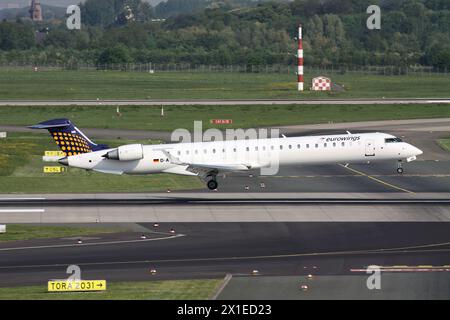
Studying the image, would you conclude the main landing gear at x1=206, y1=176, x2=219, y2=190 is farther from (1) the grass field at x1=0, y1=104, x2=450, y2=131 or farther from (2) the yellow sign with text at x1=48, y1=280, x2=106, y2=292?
(1) the grass field at x1=0, y1=104, x2=450, y2=131

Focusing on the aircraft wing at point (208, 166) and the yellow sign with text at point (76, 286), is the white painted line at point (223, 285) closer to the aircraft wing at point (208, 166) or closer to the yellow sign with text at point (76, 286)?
the yellow sign with text at point (76, 286)

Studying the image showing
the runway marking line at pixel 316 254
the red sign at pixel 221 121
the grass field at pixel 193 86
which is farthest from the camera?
the grass field at pixel 193 86

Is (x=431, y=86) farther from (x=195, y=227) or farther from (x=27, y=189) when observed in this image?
(x=195, y=227)

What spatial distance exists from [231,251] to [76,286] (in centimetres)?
1025

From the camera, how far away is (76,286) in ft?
123

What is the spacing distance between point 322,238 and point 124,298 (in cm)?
1522

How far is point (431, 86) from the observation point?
535ft

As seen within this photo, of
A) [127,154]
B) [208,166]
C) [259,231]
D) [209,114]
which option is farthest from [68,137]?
[209,114]

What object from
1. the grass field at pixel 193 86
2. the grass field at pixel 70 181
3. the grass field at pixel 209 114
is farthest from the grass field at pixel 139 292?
the grass field at pixel 193 86

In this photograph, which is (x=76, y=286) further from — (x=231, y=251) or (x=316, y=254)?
(x=316, y=254)

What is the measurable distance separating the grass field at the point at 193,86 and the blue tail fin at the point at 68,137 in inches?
3081

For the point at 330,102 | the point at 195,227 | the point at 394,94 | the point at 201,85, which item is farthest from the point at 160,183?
the point at 201,85

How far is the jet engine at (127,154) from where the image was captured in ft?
202

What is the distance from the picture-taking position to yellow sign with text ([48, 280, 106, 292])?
37.3 meters
